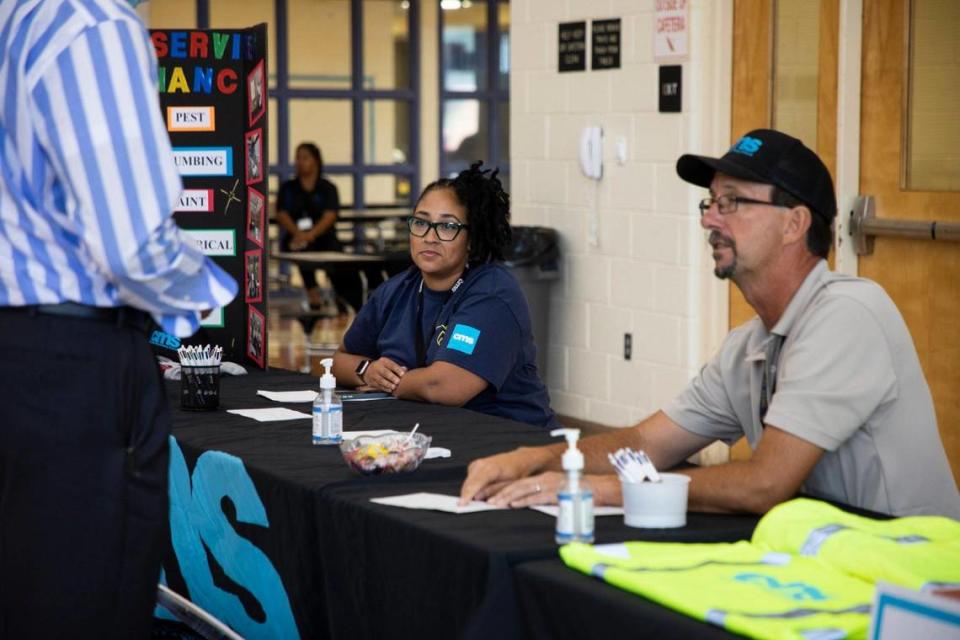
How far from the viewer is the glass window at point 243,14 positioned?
45.4ft

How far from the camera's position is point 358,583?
8.86ft

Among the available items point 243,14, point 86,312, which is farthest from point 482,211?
point 243,14

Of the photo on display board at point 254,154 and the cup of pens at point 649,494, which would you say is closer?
the cup of pens at point 649,494

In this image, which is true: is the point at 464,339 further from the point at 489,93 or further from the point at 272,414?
the point at 489,93

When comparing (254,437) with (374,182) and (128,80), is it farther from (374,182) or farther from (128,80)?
(374,182)

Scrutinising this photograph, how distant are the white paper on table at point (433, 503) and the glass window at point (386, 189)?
1232 cm

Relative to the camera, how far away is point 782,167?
2834 mm

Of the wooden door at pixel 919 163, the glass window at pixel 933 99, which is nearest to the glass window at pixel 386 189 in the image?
the wooden door at pixel 919 163

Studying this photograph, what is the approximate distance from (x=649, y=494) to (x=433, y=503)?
41cm

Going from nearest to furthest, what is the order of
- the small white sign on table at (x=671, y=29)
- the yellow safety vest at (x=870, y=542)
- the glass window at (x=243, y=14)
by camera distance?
the yellow safety vest at (x=870, y=542)
the small white sign on table at (x=671, y=29)
the glass window at (x=243, y=14)

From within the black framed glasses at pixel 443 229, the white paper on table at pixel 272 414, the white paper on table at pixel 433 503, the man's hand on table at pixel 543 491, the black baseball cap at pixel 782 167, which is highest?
the black baseball cap at pixel 782 167

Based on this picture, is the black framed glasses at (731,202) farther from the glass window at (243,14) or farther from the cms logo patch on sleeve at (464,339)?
the glass window at (243,14)

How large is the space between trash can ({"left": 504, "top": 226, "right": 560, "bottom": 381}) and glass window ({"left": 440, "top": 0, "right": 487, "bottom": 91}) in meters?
8.06

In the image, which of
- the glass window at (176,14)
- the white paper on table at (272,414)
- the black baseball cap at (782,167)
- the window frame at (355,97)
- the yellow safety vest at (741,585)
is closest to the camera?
the yellow safety vest at (741,585)
